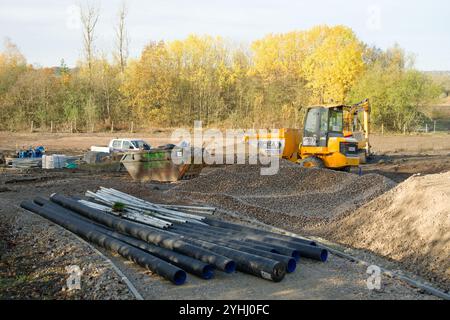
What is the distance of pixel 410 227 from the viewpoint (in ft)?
31.1

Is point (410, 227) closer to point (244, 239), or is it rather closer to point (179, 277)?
point (244, 239)

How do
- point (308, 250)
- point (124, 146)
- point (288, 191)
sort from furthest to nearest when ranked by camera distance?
point (124, 146), point (288, 191), point (308, 250)

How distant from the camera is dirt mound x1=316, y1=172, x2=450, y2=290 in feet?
27.0

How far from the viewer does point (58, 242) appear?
938 centimetres

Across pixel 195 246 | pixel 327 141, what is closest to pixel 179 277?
pixel 195 246

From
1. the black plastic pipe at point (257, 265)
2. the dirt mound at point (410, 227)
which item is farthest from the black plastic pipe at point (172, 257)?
the dirt mound at point (410, 227)

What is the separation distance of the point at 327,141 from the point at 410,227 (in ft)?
32.6

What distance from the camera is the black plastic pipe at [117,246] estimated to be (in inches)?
280

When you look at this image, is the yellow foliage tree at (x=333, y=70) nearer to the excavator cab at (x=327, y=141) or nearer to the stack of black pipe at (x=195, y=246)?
the excavator cab at (x=327, y=141)

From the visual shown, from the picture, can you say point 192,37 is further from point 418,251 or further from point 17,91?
point 418,251

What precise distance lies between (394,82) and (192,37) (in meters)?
24.7

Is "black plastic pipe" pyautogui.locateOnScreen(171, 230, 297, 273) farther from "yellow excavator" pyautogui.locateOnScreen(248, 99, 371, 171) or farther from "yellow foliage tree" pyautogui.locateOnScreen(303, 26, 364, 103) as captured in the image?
"yellow foliage tree" pyautogui.locateOnScreen(303, 26, 364, 103)

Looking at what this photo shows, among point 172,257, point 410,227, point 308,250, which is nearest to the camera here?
point 172,257

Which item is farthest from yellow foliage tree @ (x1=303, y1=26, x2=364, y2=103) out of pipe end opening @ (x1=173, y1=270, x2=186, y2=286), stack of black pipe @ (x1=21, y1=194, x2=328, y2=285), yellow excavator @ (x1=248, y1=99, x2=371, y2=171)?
pipe end opening @ (x1=173, y1=270, x2=186, y2=286)
